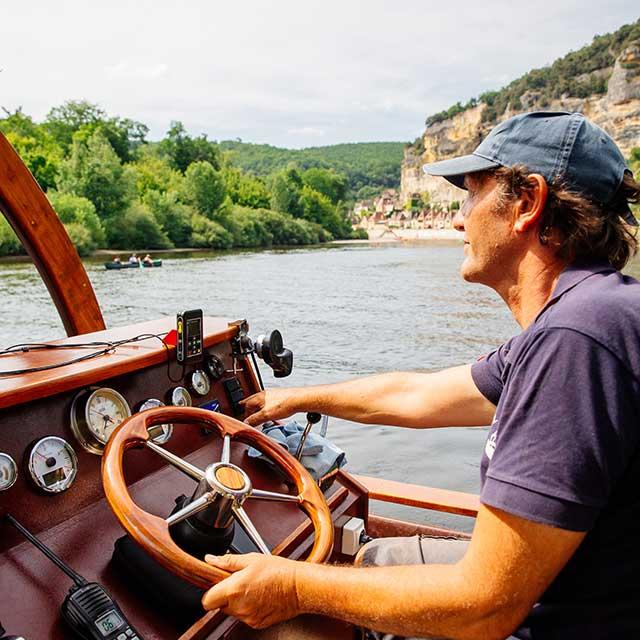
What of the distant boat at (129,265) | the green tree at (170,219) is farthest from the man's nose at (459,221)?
the green tree at (170,219)

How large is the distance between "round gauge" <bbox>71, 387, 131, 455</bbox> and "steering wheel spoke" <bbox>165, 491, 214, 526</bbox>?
1.44 ft

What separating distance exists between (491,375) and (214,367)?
3.23ft

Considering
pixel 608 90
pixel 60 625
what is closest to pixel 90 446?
pixel 60 625

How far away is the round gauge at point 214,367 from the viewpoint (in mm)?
2271

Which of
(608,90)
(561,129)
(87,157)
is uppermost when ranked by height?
(608,90)

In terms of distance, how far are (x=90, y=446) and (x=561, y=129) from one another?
1445 mm

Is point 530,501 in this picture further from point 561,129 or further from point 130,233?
point 130,233

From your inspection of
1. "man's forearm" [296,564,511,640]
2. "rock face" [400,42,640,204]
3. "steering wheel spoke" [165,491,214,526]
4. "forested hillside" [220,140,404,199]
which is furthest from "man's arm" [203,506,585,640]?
"forested hillside" [220,140,404,199]

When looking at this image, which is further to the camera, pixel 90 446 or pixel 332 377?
pixel 332 377

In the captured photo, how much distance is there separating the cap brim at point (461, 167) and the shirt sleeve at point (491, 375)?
1.70 ft

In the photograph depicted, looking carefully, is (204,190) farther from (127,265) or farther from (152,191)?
(127,265)

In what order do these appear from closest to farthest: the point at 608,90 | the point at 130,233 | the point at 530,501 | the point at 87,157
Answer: the point at 530,501, the point at 130,233, the point at 87,157, the point at 608,90

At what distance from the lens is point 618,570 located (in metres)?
1.15

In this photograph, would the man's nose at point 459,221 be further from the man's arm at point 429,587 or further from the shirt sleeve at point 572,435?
the man's arm at point 429,587
